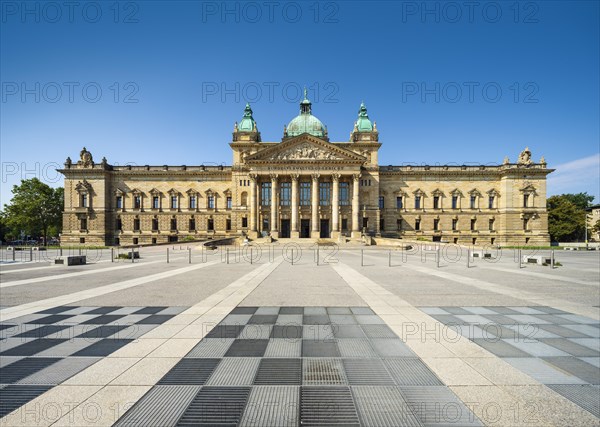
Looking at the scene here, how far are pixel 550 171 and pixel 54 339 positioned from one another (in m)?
80.3

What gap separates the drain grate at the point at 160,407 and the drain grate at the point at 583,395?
526 cm

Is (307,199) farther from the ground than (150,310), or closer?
farther from the ground

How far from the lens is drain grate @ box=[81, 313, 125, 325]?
6.97m

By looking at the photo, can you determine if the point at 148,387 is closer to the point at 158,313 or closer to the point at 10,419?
the point at 10,419

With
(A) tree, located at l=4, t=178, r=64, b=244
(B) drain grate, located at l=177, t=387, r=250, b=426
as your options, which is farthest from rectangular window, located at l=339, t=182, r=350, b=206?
(A) tree, located at l=4, t=178, r=64, b=244

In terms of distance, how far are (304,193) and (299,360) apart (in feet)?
177

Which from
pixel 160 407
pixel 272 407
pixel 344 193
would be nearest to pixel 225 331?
pixel 160 407

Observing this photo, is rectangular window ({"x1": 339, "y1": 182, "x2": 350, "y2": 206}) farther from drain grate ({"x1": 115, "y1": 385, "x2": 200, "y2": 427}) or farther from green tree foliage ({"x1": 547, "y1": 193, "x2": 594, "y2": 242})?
drain grate ({"x1": 115, "y1": 385, "x2": 200, "y2": 427})

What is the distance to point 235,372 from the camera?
4648 millimetres

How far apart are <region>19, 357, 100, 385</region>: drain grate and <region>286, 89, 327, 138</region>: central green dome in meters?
62.2

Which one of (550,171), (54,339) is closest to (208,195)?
(54,339)

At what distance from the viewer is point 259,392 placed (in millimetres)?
4098

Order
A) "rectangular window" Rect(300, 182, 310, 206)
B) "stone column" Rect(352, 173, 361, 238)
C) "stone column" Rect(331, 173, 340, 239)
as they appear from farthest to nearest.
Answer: "rectangular window" Rect(300, 182, 310, 206) < "stone column" Rect(352, 173, 361, 238) < "stone column" Rect(331, 173, 340, 239)

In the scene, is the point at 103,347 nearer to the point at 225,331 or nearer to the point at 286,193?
the point at 225,331
